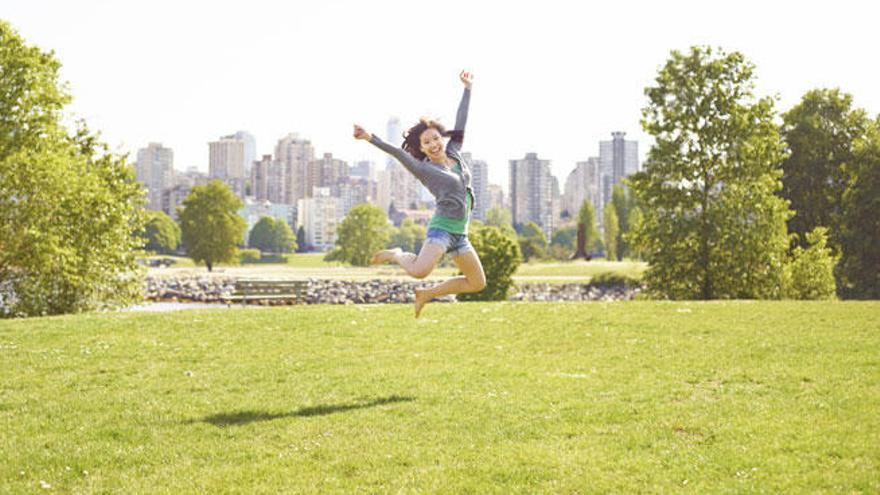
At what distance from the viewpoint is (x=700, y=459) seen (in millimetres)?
7781

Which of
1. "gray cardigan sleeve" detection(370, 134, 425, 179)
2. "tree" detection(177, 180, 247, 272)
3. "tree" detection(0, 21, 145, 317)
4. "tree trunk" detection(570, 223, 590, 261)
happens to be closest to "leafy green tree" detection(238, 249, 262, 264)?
"tree trunk" detection(570, 223, 590, 261)

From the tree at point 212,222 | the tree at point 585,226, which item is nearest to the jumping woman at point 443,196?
the tree at point 212,222

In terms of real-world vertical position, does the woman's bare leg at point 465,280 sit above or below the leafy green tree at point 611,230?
below

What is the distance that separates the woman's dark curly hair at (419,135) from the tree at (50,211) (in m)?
17.8

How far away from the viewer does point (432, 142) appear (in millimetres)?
10594

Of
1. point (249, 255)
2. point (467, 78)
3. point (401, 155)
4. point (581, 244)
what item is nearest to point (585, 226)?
point (581, 244)

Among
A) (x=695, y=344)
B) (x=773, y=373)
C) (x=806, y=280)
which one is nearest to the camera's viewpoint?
(x=773, y=373)

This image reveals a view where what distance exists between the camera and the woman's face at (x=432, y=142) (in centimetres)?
1060

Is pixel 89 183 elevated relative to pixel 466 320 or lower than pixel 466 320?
elevated

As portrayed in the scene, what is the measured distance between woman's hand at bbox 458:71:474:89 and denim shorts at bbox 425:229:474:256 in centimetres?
205

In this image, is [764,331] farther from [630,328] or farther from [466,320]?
[466,320]

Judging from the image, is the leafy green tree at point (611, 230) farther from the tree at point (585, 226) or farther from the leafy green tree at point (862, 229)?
the leafy green tree at point (862, 229)

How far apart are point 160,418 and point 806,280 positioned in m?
29.3

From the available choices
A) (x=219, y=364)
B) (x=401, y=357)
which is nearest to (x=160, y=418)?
(x=219, y=364)
